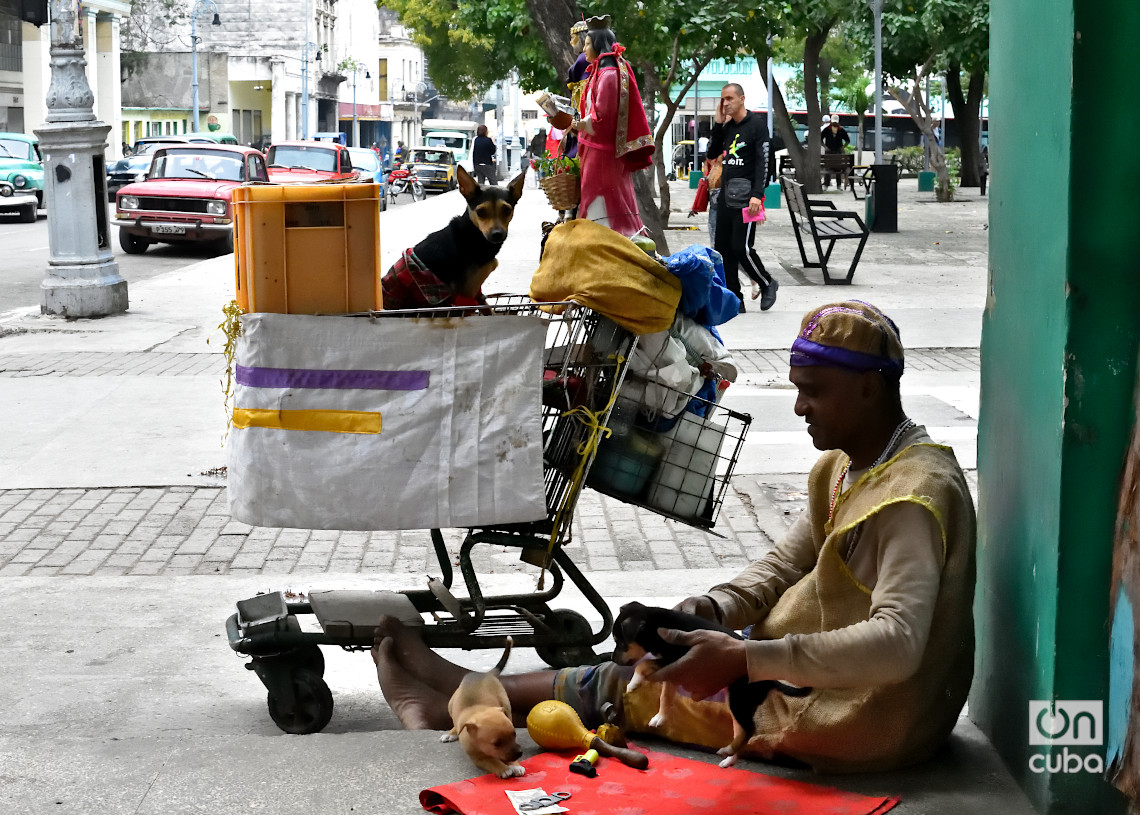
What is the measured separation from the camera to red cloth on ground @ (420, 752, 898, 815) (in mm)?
2902

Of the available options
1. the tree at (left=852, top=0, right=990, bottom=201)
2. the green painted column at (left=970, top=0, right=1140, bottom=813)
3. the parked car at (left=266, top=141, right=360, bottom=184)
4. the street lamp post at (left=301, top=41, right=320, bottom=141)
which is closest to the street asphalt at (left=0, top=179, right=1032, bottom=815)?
the green painted column at (left=970, top=0, right=1140, bottom=813)

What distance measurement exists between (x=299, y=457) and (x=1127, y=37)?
7.50 feet

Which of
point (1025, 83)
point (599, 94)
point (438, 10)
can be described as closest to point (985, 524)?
point (1025, 83)

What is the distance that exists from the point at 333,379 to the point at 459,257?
954 millimetres

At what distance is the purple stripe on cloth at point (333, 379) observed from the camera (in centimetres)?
360

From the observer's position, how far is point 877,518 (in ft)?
9.32

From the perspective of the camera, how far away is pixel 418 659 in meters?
3.84

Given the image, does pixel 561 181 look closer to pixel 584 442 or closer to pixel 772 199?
pixel 584 442

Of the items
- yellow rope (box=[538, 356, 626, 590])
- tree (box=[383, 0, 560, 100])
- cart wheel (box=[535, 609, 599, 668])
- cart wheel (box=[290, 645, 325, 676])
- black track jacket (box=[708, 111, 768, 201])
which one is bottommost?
cart wheel (box=[535, 609, 599, 668])

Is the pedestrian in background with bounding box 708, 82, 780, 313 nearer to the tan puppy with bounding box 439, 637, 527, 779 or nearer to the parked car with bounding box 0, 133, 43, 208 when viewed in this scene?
the tan puppy with bounding box 439, 637, 527, 779

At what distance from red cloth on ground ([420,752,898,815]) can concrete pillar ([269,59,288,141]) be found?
72356 mm

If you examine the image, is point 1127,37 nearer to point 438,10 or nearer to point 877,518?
point 877,518

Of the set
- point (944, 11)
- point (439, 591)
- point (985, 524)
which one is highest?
point (944, 11)

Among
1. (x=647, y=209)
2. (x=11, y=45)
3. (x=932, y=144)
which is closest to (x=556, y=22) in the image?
(x=647, y=209)
